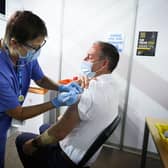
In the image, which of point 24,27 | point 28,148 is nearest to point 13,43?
point 24,27

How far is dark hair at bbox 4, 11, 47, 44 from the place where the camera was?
37.6 inches

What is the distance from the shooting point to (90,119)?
1011 millimetres

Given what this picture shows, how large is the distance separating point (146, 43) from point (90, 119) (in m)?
1.42

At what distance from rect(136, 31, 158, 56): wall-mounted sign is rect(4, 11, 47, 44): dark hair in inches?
55.4

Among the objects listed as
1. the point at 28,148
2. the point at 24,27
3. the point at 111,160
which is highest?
the point at 24,27

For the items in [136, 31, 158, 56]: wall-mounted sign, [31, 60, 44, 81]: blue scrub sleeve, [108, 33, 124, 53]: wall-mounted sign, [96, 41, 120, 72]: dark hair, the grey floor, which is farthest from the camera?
[108, 33, 124, 53]: wall-mounted sign

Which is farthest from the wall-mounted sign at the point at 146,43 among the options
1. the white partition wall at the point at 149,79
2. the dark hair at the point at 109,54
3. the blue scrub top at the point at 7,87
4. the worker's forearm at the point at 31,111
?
the worker's forearm at the point at 31,111

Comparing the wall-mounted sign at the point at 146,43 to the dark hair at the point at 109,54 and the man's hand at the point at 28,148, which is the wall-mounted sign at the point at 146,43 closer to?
the dark hair at the point at 109,54

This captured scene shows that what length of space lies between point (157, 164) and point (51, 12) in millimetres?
2413

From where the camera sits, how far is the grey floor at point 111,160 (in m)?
1.88

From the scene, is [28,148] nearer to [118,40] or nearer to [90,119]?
[90,119]

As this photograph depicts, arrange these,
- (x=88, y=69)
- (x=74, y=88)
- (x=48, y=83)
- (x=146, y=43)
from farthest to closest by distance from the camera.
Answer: (x=146, y=43) → (x=48, y=83) → (x=88, y=69) → (x=74, y=88)

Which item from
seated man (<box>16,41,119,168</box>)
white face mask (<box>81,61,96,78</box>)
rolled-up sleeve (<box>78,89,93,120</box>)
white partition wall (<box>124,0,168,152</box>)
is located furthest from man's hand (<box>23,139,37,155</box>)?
white partition wall (<box>124,0,168,152</box>)

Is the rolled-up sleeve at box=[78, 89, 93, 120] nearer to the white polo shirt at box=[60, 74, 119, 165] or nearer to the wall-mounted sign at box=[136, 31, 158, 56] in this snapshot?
the white polo shirt at box=[60, 74, 119, 165]
